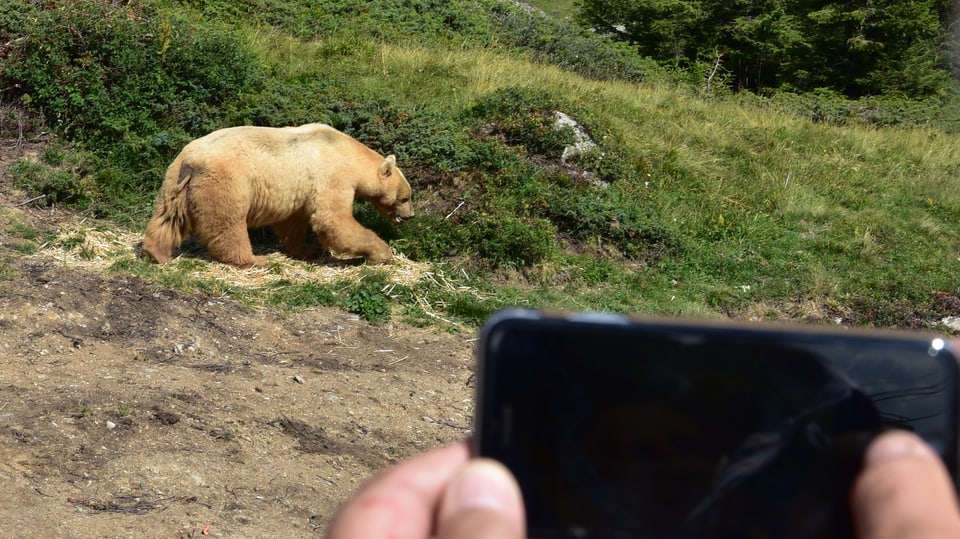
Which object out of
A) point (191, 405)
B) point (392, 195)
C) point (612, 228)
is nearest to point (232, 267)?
point (392, 195)

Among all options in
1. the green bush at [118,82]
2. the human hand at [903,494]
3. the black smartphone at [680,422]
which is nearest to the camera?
the human hand at [903,494]

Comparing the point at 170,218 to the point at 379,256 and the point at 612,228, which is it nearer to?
the point at 379,256

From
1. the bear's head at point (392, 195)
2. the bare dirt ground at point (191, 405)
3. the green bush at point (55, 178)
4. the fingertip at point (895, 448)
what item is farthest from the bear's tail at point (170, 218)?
the fingertip at point (895, 448)

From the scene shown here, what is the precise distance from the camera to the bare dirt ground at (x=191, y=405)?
15.0 ft

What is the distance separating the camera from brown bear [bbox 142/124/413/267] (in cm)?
769

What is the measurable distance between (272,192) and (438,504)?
7.16m

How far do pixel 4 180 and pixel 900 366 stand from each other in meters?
9.67

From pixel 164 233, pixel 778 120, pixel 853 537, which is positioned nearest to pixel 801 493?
pixel 853 537

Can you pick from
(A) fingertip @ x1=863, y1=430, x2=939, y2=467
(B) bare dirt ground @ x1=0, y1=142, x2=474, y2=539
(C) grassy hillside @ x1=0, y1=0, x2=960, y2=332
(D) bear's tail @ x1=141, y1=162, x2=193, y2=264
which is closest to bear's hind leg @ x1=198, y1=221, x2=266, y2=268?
(D) bear's tail @ x1=141, y1=162, x2=193, y2=264

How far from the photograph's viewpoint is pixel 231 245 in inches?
314

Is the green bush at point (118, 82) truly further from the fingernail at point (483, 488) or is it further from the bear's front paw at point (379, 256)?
the fingernail at point (483, 488)

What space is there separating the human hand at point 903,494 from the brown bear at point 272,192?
23.2 feet

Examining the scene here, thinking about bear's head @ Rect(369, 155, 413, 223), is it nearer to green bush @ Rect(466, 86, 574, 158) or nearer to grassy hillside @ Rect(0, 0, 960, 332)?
grassy hillside @ Rect(0, 0, 960, 332)

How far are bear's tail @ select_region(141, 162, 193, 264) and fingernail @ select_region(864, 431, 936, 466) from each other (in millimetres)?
7230
